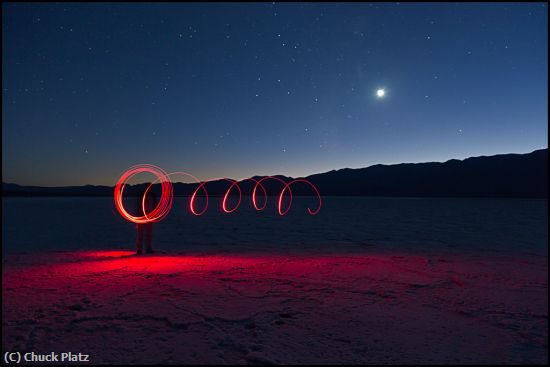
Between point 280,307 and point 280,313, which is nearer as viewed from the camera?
point 280,313

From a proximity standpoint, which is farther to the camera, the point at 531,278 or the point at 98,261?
the point at 98,261

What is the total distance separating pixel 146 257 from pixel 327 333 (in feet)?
24.0

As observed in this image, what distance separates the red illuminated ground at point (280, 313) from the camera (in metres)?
4.18

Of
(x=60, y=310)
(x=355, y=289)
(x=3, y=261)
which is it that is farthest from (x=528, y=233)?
(x=3, y=261)

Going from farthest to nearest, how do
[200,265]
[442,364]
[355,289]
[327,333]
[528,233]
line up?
1. [528,233]
2. [200,265]
3. [355,289]
4. [327,333]
5. [442,364]

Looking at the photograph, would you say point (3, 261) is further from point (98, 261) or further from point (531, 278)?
point (531, 278)

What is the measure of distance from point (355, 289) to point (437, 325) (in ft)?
6.49

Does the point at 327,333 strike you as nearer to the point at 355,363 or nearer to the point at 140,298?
the point at 355,363

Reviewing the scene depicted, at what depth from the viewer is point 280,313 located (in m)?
5.43

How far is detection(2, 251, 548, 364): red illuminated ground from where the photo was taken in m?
4.18

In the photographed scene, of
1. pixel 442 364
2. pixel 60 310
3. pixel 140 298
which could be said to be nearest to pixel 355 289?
pixel 442 364

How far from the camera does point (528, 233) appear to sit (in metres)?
17.0

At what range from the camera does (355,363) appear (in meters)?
3.90

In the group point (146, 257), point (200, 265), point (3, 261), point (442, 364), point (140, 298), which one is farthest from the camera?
point (146, 257)
